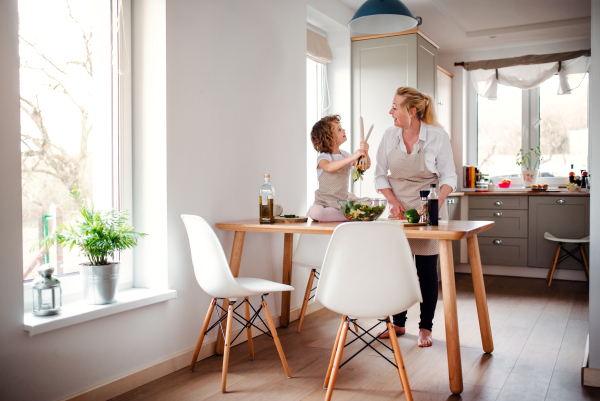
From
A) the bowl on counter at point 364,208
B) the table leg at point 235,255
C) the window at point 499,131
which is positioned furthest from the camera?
the window at point 499,131

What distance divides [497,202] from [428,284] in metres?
2.69

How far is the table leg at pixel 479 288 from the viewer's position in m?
2.47

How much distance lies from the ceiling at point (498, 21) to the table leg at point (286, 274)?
2094 mm

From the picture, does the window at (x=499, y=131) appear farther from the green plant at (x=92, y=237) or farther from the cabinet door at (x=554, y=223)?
the green plant at (x=92, y=237)

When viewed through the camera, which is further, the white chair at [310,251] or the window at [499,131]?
the window at [499,131]

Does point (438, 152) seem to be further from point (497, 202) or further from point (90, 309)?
point (497, 202)

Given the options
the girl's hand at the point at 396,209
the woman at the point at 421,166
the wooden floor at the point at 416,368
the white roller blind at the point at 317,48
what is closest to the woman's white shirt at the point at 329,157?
the woman at the point at 421,166

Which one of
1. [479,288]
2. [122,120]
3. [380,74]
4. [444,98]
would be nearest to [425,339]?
[479,288]

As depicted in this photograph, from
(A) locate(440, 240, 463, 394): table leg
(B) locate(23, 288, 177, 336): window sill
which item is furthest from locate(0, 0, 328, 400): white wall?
(A) locate(440, 240, 463, 394): table leg

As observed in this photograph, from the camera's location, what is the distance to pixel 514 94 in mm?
5555

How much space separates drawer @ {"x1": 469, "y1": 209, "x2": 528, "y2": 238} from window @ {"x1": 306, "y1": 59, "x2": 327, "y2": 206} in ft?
6.50

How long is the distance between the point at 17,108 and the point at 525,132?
16.5ft

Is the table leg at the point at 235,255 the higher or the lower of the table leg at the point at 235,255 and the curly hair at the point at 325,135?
the lower

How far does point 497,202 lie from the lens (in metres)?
5.14
